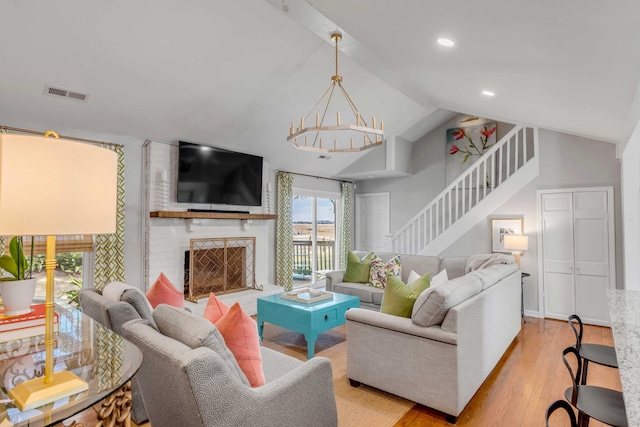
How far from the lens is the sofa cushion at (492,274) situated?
9.86 ft

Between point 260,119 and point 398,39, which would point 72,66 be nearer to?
point 260,119

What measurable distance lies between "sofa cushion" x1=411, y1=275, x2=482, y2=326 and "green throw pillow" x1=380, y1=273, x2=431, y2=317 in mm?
117

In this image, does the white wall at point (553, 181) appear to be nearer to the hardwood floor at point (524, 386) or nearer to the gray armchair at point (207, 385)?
the hardwood floor at point (524, 386)

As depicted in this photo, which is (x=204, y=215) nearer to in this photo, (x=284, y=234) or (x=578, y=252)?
(x=284, y=234)

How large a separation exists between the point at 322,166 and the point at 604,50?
4.85 m

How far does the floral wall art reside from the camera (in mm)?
6402

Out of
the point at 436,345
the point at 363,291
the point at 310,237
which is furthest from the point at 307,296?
the point at 310,237

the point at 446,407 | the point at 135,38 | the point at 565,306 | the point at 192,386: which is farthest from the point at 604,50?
the point at 565,306

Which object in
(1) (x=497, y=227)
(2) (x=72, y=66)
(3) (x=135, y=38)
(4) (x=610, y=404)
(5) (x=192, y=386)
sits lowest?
(4) (x=610, y=404)

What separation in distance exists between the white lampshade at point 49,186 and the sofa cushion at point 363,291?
12.5 feet

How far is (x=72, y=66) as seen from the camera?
311cm

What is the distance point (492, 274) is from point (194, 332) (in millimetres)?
2689

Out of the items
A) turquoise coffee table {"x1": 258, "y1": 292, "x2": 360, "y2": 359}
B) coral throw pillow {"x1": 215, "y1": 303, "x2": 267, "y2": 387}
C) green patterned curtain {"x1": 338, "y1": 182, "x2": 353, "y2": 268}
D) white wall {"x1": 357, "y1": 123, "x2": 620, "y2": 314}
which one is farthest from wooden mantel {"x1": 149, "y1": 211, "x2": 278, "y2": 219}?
white wall {"x1": 357, "y1": 123, "x2": 620, "y2": 314}

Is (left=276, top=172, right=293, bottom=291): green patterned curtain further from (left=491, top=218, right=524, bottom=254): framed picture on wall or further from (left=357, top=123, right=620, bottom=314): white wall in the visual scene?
(left=491, top=218, right=524, bottom=254): framed picture on wall
